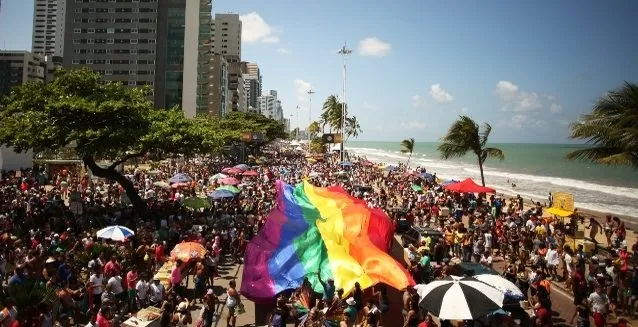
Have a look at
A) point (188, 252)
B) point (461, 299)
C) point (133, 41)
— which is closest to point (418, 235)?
point (188, 252)

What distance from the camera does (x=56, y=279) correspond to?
1177 centimetres

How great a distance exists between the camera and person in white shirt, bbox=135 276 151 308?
11766 millimetres

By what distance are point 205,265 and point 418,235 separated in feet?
33.9

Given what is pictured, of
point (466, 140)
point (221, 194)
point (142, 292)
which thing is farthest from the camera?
point (466, 140)

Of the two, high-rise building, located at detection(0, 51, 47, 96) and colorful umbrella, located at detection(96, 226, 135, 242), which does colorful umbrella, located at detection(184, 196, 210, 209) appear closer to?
colorful umbrella, located at detection(96, 226, 135, 242)

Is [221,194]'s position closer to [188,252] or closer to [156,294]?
[188,252]

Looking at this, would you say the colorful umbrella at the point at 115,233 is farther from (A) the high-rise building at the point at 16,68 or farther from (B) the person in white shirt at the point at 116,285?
(A) the high-rise building at the point at 16,68

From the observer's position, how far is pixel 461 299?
844 centimetres

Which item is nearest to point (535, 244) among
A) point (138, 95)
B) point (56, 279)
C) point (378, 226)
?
point (378, 226)

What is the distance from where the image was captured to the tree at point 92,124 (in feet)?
68.3

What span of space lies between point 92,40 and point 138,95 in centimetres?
8144

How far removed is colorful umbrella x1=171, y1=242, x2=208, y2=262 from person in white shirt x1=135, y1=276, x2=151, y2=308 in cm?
156

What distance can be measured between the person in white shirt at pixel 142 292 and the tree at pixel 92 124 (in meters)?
11.1

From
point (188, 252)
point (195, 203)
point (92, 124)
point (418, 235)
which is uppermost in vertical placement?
point (92, 124)
